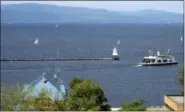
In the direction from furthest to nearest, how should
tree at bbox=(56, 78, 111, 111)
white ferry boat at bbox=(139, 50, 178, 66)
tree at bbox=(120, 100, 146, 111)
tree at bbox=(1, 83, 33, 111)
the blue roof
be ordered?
1. white ferry boat at bbox=(139, 50, 178, 66)
2. tree at bbox=(120, 100, 146, 111)
3. tree at bbox=(56, 78, 111, 111)
4. the blue roof
5. tree at bbox=(1, 83, 33, 111)

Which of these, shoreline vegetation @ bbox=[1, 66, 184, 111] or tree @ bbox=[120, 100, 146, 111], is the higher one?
shoreline vegetation @ bbox=[1, 66, 184, 111]

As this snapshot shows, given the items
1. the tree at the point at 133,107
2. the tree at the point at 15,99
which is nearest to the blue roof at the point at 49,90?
the tree at the point at 15,99

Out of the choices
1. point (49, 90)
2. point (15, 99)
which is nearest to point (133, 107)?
point (49, 90)

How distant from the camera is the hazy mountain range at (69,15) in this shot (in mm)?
62356

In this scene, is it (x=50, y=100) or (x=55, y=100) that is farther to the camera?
(x=55, y=100)

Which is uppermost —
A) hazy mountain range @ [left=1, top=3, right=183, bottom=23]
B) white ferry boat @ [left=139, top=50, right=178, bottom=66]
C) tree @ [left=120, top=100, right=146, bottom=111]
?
hazy mountain range @ [left=1, top=3, right=183, bottom=23]

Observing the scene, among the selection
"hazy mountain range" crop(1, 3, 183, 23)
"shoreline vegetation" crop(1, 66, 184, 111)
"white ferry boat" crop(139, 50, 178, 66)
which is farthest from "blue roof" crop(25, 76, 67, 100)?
"hazy mountain range" crop(1, 3, 183, 23)

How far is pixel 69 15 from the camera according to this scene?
76062mm

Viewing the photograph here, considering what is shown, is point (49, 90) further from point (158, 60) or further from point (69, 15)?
point (69, 15)

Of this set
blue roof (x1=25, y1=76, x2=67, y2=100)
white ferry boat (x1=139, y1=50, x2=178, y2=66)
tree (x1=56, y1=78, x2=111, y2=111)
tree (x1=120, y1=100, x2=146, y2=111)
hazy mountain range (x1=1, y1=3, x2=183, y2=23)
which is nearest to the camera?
blue roof (x1=25, y1=76, x2=67, y2=100)

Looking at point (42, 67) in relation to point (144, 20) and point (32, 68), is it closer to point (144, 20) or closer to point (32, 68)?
point (32, 68)

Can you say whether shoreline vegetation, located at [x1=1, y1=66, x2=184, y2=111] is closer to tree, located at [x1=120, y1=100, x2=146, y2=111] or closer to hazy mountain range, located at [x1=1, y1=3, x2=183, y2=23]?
tree, located at [x1=120, y1=100, x2=146, y2=111]

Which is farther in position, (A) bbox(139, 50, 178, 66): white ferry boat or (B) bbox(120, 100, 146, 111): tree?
(A) bbox(139, 50, 178, 66): white ferry boat

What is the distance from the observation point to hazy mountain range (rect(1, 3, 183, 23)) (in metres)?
62.4
